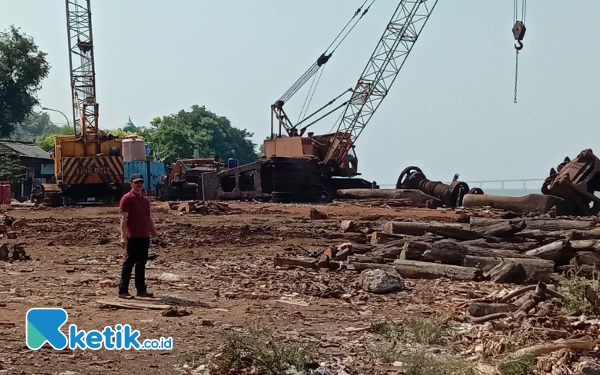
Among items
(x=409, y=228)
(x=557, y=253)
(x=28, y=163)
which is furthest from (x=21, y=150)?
(x=557, y=253)

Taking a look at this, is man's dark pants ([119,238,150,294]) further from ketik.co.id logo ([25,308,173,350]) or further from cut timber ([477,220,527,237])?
cut timber ([477,220,527,237])

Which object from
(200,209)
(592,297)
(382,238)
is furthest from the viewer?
(200,209)

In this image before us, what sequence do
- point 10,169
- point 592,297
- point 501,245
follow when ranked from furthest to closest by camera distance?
point 10,169 < point 501,245 < point 592,297

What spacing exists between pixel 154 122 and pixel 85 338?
270 ft

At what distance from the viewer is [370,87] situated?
4241 centimetres

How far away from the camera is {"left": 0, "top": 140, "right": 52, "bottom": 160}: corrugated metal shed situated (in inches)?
1886

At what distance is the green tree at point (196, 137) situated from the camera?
7244 cm

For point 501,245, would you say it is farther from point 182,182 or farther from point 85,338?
point 182,182

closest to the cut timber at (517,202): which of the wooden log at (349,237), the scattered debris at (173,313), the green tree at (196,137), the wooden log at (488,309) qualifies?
the wooden log at (349,237)

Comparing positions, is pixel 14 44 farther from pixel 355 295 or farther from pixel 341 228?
pixel 355 295

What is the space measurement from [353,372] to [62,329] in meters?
2.77

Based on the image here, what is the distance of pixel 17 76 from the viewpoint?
60375mm

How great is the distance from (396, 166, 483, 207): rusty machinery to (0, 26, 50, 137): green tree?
38.2 metres

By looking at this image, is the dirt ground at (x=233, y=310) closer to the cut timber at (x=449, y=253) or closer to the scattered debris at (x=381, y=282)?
the scattered debris at (x=381, y=282)
